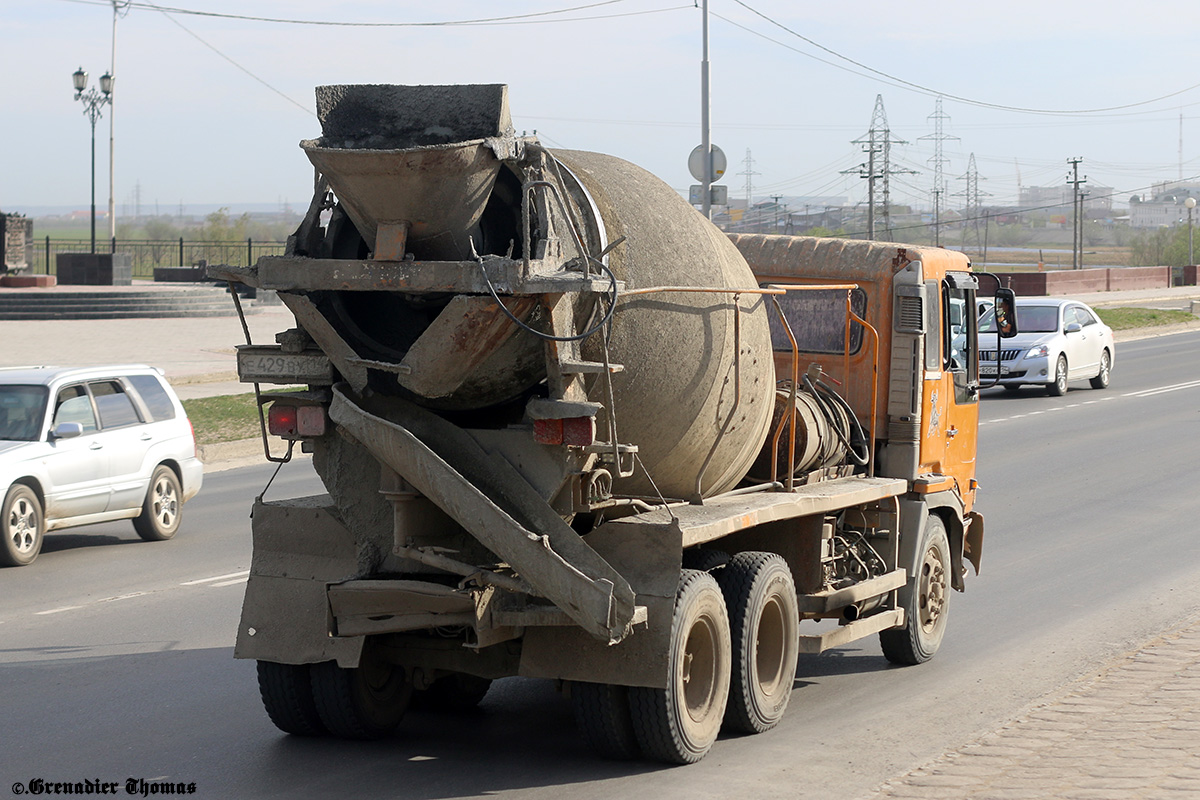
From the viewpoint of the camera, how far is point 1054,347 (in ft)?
88.2

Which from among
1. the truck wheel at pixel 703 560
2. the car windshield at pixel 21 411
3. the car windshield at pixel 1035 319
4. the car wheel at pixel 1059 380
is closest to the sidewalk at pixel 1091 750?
the truck wheel at pixel 703 560

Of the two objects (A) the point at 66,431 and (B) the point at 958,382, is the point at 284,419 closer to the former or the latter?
(B) the point at 958,382

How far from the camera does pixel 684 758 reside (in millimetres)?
6609

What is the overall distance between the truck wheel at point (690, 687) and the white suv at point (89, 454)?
7.10 m

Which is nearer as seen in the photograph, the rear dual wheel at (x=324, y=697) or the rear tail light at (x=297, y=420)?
the rear tail light at (x=297, y=420)

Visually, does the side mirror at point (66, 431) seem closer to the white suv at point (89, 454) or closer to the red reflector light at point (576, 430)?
the white suv at point (89, 454)

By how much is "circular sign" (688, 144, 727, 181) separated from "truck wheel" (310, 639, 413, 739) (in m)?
23.9

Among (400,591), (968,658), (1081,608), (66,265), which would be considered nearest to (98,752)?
(400,591)

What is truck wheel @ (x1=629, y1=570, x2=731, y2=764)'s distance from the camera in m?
6.46

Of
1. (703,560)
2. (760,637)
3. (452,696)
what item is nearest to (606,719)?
→ (703,560)

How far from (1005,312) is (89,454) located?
781 centimetres

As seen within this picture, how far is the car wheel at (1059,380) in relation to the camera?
2697cm

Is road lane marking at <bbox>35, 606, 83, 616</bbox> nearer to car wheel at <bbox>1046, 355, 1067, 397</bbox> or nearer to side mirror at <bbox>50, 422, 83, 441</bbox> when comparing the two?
side mirror at <bbox>50, 422, 83, 441</bbox>

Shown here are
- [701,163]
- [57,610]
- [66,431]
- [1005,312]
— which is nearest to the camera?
[1005,312]
